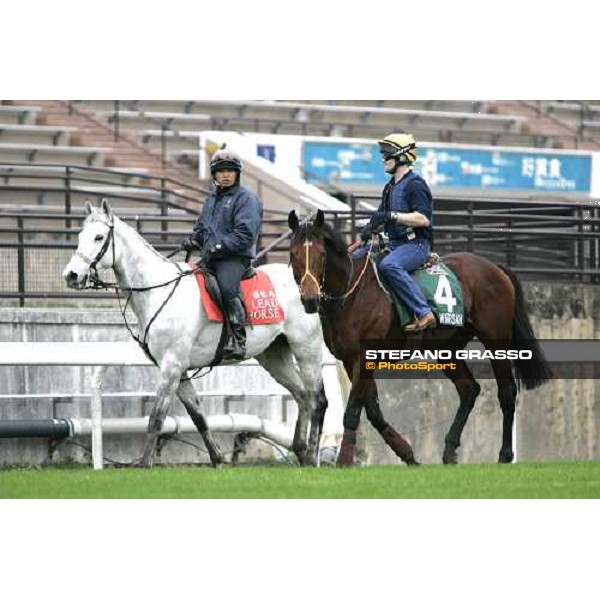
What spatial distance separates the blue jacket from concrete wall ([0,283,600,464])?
9.08ft

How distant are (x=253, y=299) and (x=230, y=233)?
72 centimetres

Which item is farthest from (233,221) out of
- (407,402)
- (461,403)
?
(407,402)

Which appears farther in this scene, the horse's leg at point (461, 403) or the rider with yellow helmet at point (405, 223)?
the horse's leg at point (461, 403)

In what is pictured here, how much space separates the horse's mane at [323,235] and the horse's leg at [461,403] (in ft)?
6.71

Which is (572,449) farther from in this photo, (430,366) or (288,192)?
(288,192)

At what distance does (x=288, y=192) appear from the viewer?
926 inches

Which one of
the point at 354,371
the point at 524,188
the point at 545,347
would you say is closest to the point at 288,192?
the point at 524,188

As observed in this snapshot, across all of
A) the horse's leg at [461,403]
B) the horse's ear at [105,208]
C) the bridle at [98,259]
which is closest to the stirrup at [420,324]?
the horse's leg at [461,403]

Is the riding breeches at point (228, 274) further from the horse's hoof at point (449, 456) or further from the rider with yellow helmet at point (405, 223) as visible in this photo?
the horse's hoof at point (449, 456)

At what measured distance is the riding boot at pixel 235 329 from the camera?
14898 mm

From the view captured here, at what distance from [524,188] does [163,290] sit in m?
11.7

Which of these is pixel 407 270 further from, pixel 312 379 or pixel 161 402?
pixel 161 402

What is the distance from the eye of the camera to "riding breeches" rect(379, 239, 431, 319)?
14.8 metres

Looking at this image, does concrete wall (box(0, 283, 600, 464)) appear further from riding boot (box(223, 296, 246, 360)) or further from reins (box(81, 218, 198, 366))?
riding boot (box(223, 296, 246, 360))
